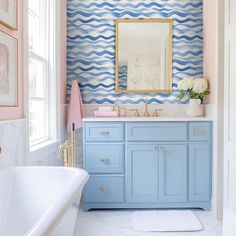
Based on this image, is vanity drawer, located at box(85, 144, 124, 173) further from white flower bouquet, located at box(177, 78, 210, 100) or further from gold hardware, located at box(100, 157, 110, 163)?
white flower bouquet, located at box(177, 78, 210, 100)

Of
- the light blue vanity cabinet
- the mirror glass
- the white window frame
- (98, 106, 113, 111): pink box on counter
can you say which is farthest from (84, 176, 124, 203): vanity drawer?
the mirror glass

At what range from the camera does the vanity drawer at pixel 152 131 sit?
315cm

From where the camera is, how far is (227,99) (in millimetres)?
2395

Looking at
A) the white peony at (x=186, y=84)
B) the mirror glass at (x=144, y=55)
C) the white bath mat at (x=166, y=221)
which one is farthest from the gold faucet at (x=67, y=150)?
the white peony at (x=186, y=84)

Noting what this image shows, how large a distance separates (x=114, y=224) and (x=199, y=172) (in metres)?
0.99

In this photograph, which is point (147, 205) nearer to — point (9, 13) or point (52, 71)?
point (52, 71)

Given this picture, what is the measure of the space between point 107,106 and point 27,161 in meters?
1.51

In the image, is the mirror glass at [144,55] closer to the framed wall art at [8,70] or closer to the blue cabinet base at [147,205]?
the blue cabinet base at [147,205]

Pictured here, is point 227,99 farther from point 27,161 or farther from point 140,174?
point 27,161

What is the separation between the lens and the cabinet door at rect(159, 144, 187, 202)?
3.16 meters

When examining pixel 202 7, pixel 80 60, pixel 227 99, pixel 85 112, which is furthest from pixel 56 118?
pixel 202 7

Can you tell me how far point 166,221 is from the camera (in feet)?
9.49

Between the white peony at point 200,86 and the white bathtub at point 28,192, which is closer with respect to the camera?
the white bathtub at point 28,192

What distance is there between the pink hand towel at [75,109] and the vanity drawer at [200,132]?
3.89 feet
